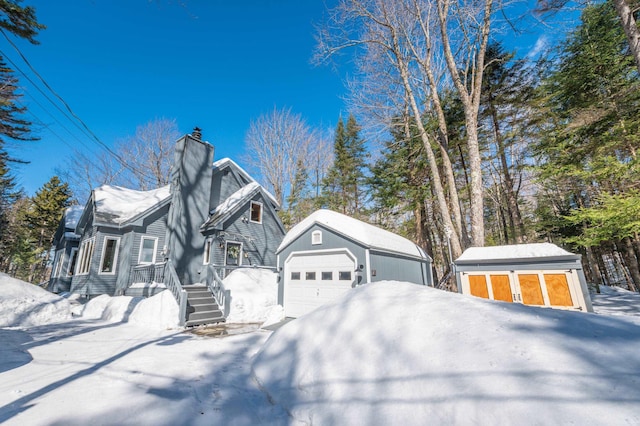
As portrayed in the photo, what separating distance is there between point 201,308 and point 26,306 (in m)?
5.30

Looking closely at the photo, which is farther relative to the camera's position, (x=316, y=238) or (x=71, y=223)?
(x=71, y=223)

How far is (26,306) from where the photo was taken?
808 centimetres

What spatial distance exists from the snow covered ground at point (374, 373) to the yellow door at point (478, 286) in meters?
5.79

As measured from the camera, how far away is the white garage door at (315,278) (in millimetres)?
8588

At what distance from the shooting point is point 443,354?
2.10 metres

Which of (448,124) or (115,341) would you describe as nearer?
(115,341)

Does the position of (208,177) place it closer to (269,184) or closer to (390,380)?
(269,184)

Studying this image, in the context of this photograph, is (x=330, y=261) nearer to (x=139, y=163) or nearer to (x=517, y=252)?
(x=517, y=252)

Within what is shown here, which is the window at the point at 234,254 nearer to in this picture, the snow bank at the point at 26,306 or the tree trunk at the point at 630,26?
the snow bank at the point at 26,306

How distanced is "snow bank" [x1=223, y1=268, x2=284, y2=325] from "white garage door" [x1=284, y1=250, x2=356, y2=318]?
736mm

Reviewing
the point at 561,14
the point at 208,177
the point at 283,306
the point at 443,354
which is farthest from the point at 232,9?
the point at 443,354

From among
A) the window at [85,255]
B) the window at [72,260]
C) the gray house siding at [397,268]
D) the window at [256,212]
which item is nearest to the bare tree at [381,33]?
the gray house siding at [397,268]

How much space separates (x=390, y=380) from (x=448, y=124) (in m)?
16.1

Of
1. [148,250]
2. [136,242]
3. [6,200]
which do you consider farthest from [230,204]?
[6,200]
